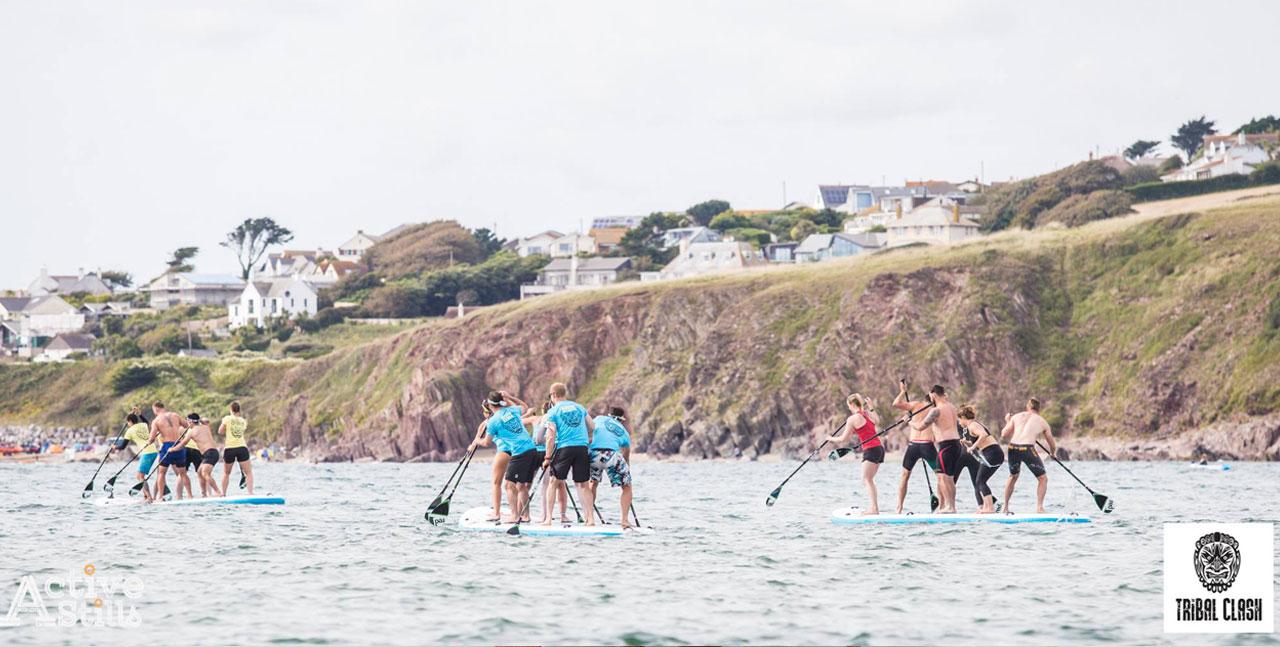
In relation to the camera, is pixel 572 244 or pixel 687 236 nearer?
pixel 687 236

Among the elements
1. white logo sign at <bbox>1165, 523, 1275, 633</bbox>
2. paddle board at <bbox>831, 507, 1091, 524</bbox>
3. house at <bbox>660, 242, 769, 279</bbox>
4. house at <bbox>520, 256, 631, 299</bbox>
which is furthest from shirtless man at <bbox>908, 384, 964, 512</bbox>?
house at <bbox>520, 256, 631, 299</bbox>

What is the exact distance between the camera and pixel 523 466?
25203 millimetres

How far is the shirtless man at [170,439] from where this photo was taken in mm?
32094

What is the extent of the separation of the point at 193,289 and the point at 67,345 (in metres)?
23.2

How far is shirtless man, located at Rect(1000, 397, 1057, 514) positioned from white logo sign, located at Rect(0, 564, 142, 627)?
15714mm

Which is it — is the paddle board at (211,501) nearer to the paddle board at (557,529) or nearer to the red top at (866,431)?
the paddle board at (557,529)

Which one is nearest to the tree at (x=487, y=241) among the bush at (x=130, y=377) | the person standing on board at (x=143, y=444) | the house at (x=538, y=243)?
the house at (x=538, y=243)

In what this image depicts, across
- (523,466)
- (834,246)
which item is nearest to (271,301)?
(834,246)

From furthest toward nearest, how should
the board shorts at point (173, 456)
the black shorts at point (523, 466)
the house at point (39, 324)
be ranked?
the house at point (39, 324)
the board shorts at point (173, 456)
the black shorts at point (523, 466)

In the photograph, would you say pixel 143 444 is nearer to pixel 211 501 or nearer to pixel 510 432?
pixel 211 501

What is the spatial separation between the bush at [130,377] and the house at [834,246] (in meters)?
56.6

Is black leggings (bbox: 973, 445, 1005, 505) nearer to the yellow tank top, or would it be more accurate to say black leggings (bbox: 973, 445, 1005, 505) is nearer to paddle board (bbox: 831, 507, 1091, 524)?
paddle board (bbox: 831, 507, 1091, 524)

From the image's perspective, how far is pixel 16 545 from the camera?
24.7 meters

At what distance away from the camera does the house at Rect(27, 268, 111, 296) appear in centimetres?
18038
